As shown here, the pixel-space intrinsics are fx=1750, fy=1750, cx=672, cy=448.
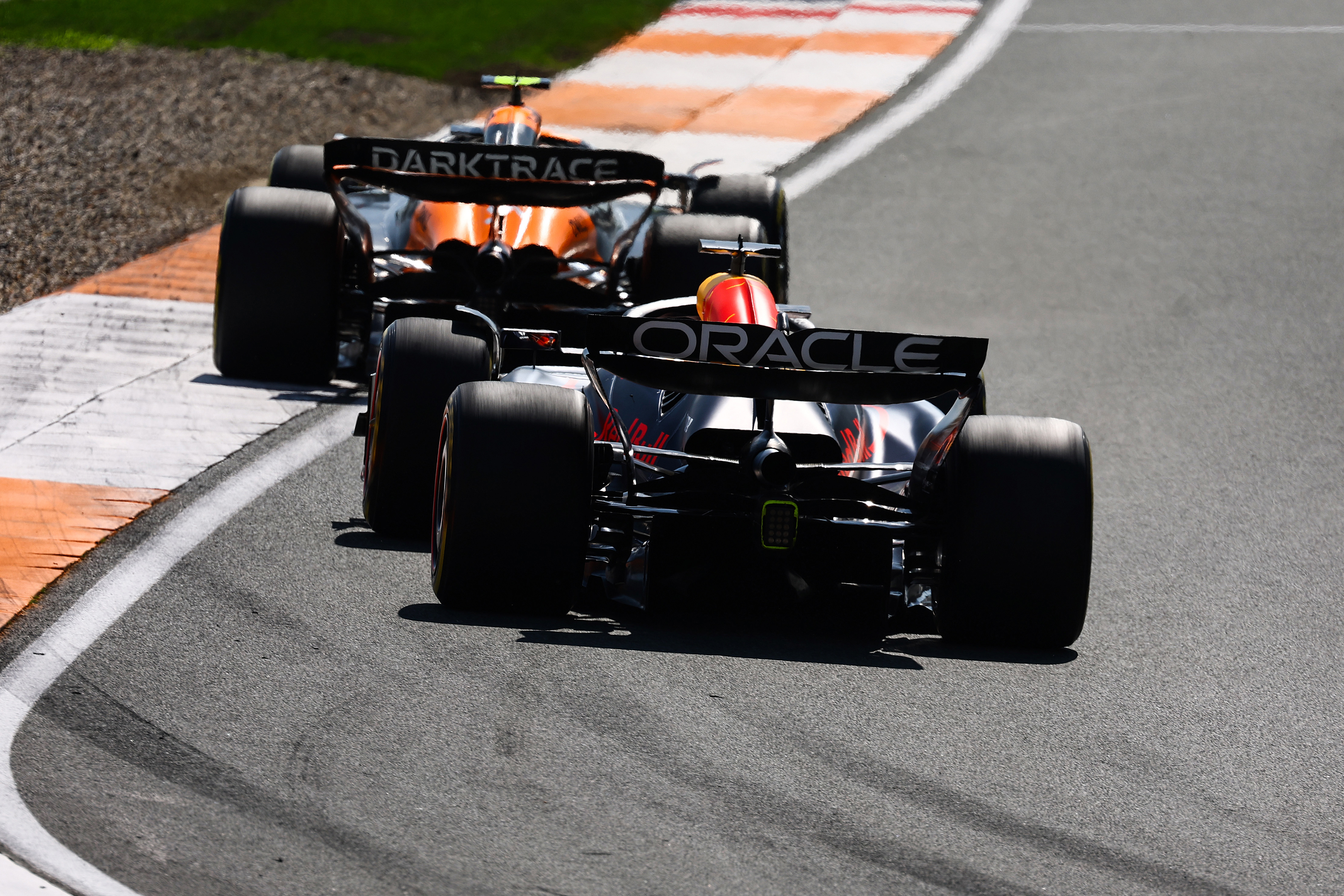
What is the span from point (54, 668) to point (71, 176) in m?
9.48

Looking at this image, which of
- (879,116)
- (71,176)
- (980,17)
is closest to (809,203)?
(879,116)

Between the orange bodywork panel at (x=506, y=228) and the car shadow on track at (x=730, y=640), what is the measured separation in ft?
12.3

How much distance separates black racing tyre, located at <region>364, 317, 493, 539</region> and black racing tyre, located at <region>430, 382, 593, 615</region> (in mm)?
969

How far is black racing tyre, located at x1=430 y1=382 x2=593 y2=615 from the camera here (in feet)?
19.1

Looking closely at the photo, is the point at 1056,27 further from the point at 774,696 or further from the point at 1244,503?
the point at 774,696

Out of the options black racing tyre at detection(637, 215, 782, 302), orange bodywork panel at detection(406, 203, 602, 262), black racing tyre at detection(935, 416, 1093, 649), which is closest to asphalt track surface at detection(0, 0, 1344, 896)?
black racing tyre at detection(935, 416, 1093, 649)

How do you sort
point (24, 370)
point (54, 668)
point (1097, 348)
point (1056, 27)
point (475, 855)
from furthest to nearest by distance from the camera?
point (1056, 27) < point (1097, 348) < point (24, 370) < point (54, 668) < point (475, 855)

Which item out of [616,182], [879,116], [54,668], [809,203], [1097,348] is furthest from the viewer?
[879,116]

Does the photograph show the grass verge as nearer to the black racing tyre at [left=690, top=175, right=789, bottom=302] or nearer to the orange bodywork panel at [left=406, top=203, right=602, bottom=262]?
the black racing tyre at [left=690, top=175, right=789, bottom=302]

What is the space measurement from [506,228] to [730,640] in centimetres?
422

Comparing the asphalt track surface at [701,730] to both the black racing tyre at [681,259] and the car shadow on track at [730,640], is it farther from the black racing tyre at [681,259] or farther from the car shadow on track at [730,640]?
the black racing tyre at [681,259]

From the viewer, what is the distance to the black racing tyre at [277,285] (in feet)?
31.1

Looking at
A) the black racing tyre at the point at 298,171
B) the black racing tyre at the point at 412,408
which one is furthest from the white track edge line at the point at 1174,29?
the black racing tyre at the point at 412,408

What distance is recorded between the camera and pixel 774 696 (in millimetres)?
5613
